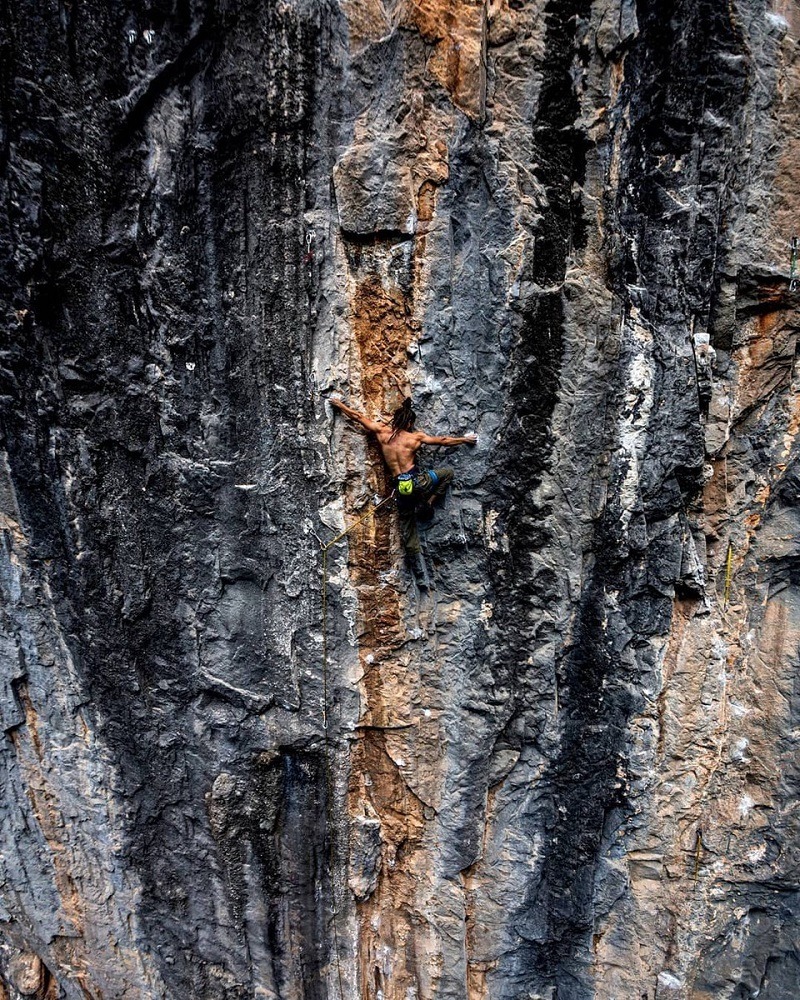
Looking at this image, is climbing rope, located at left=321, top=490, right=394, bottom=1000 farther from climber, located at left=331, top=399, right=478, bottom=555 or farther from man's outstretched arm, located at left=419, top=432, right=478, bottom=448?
man's outstretched arm, located at left=419, top=432, right=478, bottom=448

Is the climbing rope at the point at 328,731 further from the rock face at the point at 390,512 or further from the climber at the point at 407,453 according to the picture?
the climber at the point at 407,453

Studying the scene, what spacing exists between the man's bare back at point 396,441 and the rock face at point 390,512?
120 mm

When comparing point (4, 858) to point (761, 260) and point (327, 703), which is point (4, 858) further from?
point (761, 260)

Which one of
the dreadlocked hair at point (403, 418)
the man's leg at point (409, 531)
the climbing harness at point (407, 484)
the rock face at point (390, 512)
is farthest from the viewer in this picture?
the man's leg at point (409, 531)

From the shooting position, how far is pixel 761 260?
3.46 metres

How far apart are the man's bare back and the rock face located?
0.40ft

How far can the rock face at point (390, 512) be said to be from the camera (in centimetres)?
314

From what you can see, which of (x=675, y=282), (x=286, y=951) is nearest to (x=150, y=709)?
(x=286, y=951)

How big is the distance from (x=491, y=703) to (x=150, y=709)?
2281mm

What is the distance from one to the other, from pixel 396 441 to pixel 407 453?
10cm

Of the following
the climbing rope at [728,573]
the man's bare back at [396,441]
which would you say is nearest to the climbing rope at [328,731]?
the man's bare back at [396,441]

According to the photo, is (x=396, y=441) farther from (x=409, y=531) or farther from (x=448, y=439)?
(x=409, y=531)

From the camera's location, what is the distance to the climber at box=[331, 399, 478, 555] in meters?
3.49

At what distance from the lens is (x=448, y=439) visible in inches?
141
